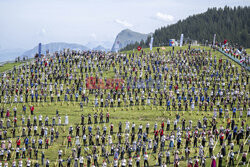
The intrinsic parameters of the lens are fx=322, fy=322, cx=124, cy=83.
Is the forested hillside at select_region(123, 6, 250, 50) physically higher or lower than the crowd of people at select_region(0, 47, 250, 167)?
higher

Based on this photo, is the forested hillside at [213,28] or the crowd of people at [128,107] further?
the forested hillside at [213,28]

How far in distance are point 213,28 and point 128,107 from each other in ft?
349

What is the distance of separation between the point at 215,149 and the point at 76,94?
23409 mm

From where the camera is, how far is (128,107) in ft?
150

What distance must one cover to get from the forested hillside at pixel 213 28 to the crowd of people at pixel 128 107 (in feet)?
210

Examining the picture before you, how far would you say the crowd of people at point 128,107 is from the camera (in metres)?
30.1

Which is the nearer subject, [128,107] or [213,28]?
[128,107]

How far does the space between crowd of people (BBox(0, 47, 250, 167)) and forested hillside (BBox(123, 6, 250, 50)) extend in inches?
2523

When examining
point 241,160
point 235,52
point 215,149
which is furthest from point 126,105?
point 235,52

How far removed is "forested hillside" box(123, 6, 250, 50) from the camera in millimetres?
132000

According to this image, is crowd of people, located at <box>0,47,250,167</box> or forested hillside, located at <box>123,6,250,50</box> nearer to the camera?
crowd of people, located at <box>0,47,250,167</box>

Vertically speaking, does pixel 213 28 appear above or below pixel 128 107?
above

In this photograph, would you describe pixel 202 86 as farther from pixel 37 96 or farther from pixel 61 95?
pixel 37 96

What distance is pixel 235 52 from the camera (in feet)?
240
